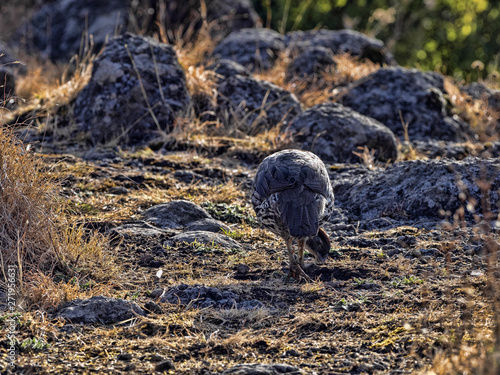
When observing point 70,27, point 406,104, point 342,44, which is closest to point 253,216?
point 406,104

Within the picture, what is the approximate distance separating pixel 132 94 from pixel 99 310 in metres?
5.69

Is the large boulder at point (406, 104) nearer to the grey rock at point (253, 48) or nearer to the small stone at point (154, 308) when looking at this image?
the grey rock at point (253, 48)

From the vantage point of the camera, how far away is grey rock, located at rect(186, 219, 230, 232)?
644 centimetres

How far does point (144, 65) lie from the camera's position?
9.71 m

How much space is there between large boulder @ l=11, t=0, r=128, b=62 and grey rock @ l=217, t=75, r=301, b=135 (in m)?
4.91

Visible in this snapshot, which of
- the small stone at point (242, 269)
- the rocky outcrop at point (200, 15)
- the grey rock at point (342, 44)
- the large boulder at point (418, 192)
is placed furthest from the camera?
the rocky outcrop at point (200, 15)

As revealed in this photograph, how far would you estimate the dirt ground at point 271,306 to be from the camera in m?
3.71

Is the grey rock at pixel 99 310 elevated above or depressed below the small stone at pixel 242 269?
above

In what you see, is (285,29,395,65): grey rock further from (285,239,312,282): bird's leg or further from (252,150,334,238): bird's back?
(285,239,312,282): bird's leg

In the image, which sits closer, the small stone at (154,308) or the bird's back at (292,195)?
the small stone at (154,308)

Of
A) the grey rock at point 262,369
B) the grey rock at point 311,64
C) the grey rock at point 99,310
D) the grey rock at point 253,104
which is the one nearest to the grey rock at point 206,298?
the grey rock at point 99,310

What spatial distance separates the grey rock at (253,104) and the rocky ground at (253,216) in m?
0.03

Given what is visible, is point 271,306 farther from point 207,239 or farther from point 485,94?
point 485,94

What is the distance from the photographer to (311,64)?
12.3 m
